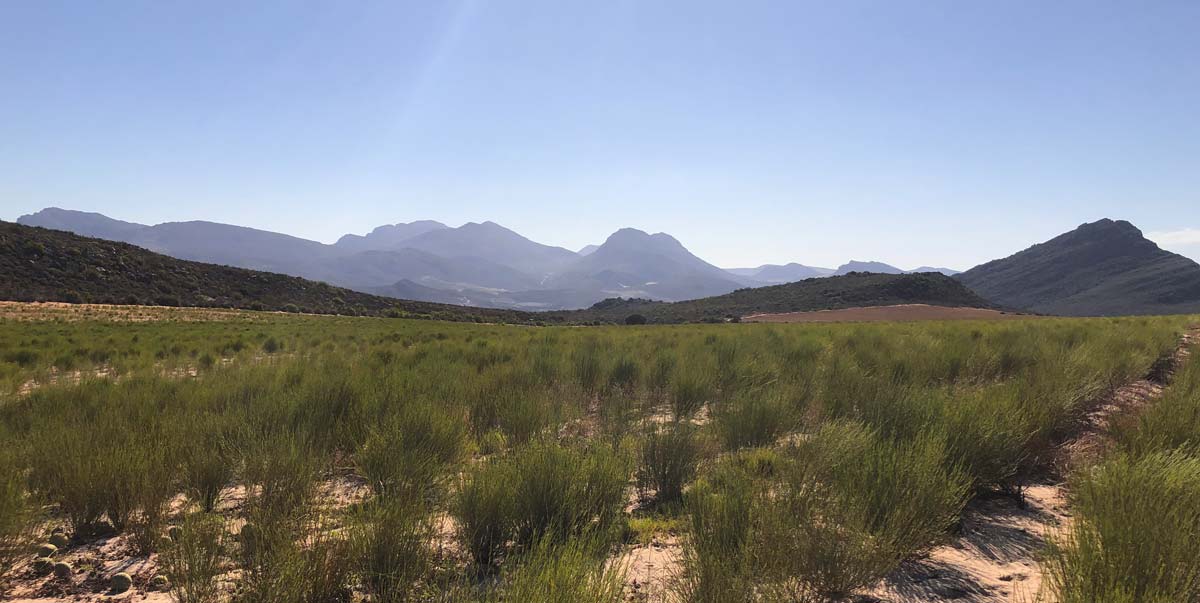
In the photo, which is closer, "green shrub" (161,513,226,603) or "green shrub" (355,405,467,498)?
"green shrub" (161,513,226,603)

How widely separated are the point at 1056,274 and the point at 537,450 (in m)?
168

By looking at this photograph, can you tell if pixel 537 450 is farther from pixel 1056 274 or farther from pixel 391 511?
pixel 1056 274

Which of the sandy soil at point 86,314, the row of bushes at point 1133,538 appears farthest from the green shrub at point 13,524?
the sandy soil at point 86,314

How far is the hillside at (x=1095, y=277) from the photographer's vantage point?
92.7 metres

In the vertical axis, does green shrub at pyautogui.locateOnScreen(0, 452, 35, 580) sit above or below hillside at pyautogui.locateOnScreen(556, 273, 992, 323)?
below

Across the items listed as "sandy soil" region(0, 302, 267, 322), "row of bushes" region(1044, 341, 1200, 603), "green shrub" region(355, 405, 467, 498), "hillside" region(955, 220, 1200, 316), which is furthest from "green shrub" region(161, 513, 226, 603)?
"hillside" region(955, 220, 1200, 316)

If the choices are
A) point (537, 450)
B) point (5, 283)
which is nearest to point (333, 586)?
point (537, 450)

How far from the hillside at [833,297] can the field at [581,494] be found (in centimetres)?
5166

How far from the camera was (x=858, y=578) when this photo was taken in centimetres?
229

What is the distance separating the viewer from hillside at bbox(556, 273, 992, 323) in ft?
197

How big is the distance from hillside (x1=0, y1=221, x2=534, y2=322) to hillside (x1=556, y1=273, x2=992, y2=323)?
2874 centimetres

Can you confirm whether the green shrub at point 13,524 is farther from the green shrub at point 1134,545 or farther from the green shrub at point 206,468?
the green shrub at point 1134,545

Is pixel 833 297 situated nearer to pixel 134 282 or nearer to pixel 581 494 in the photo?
pixel 581 494

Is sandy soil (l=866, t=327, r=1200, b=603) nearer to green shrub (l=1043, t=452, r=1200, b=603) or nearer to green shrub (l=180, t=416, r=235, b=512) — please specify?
green shrub (l=1043, t=452, r=1200, b=603)
